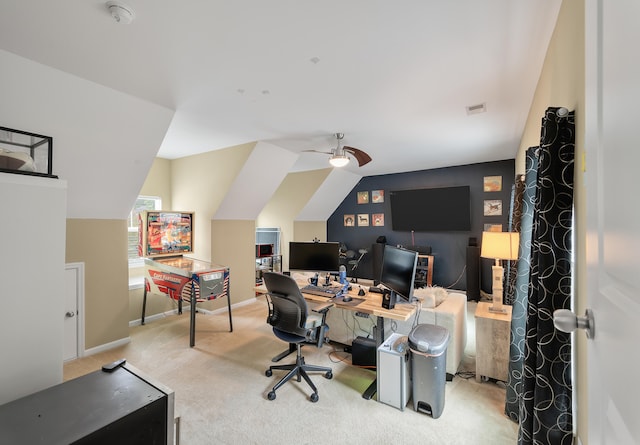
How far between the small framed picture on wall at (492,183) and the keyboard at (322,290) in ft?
13.6

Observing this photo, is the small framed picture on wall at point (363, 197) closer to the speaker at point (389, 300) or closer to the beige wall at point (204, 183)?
the beige wall at point (204, 183)

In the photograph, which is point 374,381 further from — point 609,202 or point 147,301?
point 147,301

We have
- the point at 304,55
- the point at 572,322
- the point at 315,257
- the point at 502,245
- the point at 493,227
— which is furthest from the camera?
the point at 493,227

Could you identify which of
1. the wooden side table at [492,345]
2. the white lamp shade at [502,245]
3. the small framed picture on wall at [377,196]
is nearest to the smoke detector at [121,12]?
the white lamp shade at [502,245]

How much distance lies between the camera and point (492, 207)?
17.8 feet

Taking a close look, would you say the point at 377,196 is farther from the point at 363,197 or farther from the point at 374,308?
the point at 374,308

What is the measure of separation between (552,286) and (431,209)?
16.1 ft

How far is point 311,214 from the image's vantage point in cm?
694

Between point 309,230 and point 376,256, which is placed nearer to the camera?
point 376,256

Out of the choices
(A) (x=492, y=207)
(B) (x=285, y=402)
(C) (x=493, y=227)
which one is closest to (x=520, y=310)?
(B) (x=285, y=402)

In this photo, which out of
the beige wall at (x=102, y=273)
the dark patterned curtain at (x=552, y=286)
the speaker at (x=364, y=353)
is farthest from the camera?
the beige wall at (x=102, y=273)

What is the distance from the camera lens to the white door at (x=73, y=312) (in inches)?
119

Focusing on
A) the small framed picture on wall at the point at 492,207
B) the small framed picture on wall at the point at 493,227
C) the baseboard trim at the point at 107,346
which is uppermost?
the small framed picture on wall at the point at 492,207

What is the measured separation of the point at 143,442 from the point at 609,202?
1.55 meters
